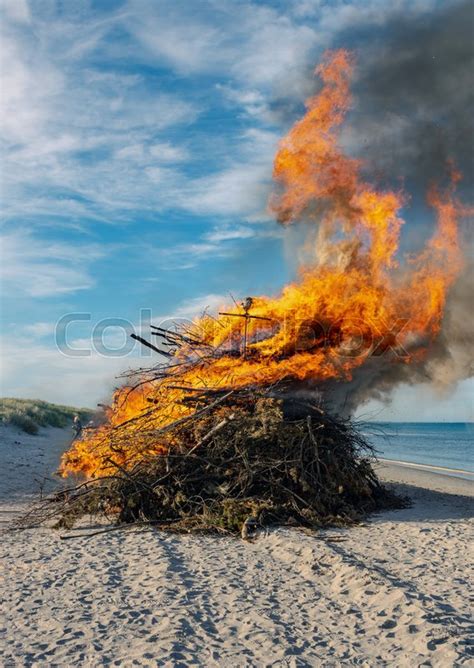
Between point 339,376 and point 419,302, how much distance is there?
2.31 metres

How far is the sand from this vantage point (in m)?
5.43

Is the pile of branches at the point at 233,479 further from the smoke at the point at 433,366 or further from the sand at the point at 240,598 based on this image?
the smoke at the point at 433,366

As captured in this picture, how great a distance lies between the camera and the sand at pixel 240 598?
5.43 m

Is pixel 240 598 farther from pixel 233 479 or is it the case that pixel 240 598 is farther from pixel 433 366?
pixel 433 366

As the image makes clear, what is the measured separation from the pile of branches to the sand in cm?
66

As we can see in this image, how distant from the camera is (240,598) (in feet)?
22.4

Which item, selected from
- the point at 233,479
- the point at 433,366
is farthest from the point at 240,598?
the point at 433,366

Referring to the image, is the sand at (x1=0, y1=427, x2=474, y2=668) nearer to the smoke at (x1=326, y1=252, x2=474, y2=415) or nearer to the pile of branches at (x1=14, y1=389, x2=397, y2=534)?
the pile of branches at (x1=14, y1=389, x2=397, y2=534)

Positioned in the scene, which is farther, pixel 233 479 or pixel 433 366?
pixel 433 366

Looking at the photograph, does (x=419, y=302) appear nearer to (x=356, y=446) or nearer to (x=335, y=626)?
(x=356, y=446)

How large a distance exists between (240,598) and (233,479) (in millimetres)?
4239

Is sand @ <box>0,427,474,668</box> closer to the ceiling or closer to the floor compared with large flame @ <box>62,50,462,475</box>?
closer to the floor

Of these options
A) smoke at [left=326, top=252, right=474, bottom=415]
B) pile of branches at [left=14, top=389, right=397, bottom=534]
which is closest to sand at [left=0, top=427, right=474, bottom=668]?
pile of branches at [left=14, top=389, right=397, bottom=534]

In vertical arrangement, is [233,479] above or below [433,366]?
below
